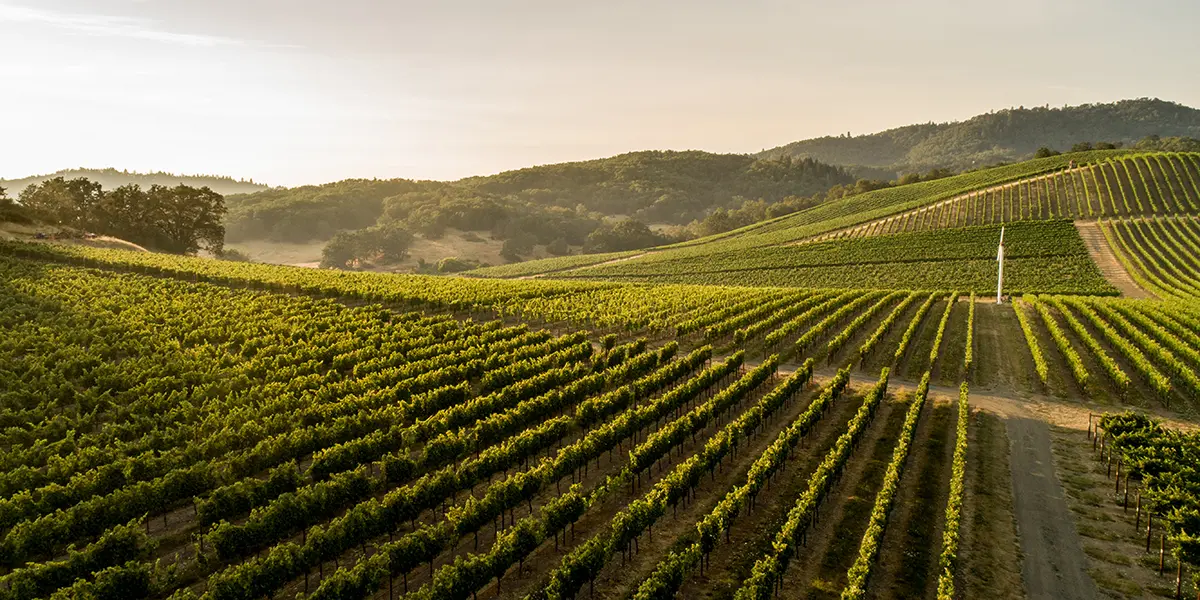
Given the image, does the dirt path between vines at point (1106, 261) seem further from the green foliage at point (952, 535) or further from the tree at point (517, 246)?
the tree at point (517, 246)

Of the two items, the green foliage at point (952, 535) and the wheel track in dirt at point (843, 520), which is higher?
the green foliage at point (952, 535)

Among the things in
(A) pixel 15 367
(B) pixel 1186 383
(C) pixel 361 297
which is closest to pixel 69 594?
(A) pixel 15 367

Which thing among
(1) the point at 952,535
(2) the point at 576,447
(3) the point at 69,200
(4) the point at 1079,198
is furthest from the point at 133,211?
(4) the point at 1079,198

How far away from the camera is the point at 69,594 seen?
54.5 feet

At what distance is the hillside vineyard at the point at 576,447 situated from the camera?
63.8ft

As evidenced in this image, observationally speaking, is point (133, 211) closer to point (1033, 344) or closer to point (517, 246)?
point (517, 246)

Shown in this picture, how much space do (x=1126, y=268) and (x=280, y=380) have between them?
4009 inches

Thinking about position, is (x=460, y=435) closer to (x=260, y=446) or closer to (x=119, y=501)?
(x=260, y=446)

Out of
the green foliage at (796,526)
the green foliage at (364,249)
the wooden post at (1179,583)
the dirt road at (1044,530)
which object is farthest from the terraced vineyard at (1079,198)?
the green foliage at (364,249)

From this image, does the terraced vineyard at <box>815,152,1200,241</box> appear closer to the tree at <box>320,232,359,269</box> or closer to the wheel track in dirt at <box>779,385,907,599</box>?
the wheel track in dirt at <box>779,385,907,599</box>

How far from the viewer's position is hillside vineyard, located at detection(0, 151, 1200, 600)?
63.8 feet

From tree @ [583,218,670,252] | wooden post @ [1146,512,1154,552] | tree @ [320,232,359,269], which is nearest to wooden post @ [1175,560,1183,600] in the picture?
wooden post @ [1146,512,1154,552]

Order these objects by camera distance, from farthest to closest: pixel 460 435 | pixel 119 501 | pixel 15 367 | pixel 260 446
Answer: pixel 15 367 < pixel 460 435 < pixel 260 446 < pixel 119 501

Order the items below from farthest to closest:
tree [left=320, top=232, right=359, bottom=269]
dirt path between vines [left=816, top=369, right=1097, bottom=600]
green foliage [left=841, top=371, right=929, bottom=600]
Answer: tree [left=320, top=232, right=359, bottom=269] < dirt path between vines [left=816, top=369, right=1097, bottom=600] < green foliage [left=841, top=371, right=929, bottom=600]
